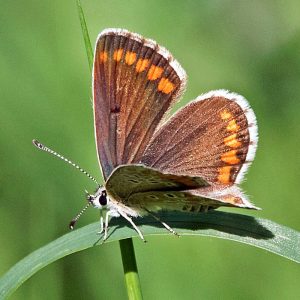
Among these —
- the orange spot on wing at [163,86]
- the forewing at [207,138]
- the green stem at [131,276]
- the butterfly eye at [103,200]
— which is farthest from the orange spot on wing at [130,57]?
the green stem at [131,276]

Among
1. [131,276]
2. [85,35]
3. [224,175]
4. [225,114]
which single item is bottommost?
[131,276]

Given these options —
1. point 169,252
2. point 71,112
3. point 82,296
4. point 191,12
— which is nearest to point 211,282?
point 169,252

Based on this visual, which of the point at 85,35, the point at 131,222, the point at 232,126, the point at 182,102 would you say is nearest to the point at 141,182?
the point at 131,222

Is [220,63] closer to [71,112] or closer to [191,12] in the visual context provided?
[191,12]

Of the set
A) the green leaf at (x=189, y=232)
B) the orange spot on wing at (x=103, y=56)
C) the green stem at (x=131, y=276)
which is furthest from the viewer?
the orange spot on wing at (x=103, y=56)

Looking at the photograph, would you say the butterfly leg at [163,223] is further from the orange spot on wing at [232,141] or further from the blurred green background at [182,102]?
the blurred green background at [182,102]

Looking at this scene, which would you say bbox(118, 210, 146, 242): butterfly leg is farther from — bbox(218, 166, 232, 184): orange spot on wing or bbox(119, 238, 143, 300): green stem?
bbox(218, 166, 232, 184): orange spot on wing

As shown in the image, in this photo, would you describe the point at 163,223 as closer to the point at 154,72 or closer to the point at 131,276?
the point at 131,276

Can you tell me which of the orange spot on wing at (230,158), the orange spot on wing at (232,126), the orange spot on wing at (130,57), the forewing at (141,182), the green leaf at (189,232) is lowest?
the green leaf at (189,232)

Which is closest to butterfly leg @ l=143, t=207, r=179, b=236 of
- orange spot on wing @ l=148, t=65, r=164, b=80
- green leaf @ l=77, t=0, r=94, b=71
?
orange spot on wing @ l=148, t=65, r=164, b=80
